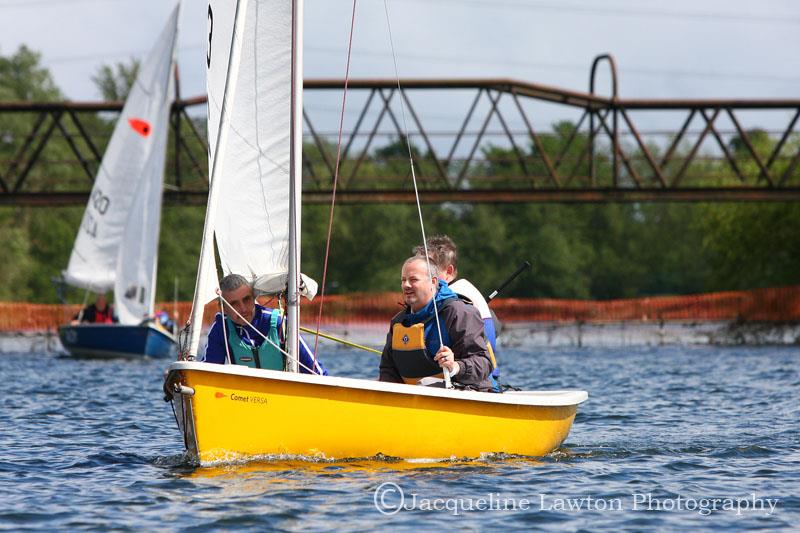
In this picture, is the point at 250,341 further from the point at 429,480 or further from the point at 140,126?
the point at 140,126

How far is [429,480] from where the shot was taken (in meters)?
10.0

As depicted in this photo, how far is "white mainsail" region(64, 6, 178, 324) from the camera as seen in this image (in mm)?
32594

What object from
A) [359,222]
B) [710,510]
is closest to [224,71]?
[710,510]

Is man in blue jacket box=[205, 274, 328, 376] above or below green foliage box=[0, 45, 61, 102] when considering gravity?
below

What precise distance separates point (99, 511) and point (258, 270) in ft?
8.43

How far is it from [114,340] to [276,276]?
22780 mm

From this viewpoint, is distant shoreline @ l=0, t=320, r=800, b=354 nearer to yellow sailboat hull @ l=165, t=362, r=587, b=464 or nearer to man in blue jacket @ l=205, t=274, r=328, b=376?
yellow sailboat hull @ l=165, t=362, r=587, b=464

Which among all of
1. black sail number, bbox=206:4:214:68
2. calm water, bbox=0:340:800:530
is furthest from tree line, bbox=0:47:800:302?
black sail number, bbox=206:4:214:68

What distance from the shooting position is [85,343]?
32719mm

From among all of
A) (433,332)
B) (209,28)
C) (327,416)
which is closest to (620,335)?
(433,332)

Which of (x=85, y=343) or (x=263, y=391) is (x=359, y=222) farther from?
(x=263, y=391)

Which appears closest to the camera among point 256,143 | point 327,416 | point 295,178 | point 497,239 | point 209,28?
point 327,416

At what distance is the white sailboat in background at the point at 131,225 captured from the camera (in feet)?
Result: 107

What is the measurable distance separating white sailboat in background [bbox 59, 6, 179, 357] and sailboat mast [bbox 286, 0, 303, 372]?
874 inches
